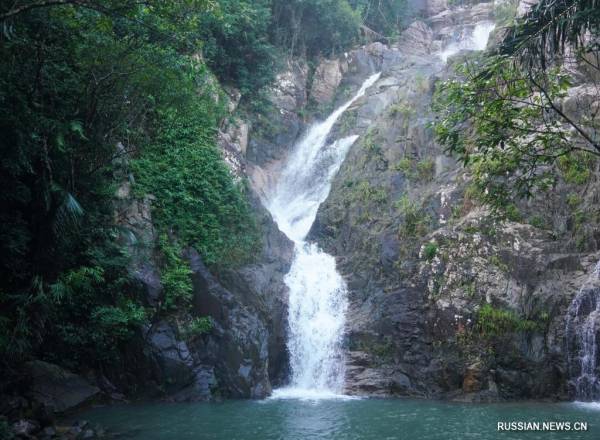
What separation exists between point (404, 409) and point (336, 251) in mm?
9428

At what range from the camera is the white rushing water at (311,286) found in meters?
16.8

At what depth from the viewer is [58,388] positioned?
11.7m

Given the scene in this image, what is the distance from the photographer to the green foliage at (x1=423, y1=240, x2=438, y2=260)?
56.6ft

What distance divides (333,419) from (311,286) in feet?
26.8

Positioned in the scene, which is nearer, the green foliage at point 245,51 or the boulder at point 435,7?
the green foliage at point 245,51

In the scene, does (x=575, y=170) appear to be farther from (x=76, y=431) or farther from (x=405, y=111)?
(x=76, y=431)

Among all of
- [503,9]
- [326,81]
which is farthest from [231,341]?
[503,9]

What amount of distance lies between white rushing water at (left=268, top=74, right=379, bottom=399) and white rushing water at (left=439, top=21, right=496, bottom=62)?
15.9m

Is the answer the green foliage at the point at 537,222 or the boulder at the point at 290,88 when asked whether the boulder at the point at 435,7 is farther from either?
the green foliage at the point at 537,222

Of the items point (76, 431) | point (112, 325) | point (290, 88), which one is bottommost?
point (76, 431)

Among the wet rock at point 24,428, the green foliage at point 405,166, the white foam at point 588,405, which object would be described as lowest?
the white foam at point 588,405

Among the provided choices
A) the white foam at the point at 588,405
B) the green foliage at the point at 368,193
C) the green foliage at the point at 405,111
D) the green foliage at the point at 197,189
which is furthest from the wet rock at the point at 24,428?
the green foliage at the point at 405,111

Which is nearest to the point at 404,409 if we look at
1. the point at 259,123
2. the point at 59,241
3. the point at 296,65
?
the point at 59,241

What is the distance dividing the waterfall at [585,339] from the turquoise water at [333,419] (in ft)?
2.45
